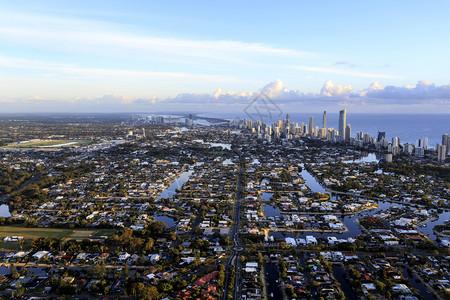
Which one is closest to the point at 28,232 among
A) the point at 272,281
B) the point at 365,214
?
the point at 272,281

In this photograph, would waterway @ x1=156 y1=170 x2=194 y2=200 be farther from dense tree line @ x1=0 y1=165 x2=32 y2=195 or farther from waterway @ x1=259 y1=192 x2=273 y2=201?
dense tree line @ x1=0 y1=165 x2=32 y2=195

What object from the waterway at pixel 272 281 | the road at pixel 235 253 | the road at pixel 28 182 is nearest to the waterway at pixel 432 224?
the waterway at pixel 272 281

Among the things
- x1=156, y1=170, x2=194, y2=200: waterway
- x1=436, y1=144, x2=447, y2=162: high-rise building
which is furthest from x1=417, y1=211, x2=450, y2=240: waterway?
x1=436, y1=144, x2=447, y2=162: high-rise building

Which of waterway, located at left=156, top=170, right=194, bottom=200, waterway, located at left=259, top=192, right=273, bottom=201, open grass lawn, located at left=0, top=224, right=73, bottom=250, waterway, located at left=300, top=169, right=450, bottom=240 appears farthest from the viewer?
waterway, located at left=156, top=170, right=194, bottom=200

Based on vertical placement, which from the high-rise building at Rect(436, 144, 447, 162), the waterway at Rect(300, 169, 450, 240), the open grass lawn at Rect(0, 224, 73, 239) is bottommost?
the open grass lawn at Rect(0, 224, 73, 239)

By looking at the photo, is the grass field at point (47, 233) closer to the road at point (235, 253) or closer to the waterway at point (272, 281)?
the road at point (235, 253)
